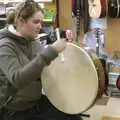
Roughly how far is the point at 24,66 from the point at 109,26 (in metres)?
1.53

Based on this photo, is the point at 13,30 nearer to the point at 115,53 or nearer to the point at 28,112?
the point at 28,112

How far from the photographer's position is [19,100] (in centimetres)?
179

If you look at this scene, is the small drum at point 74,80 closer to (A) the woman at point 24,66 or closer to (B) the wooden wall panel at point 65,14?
(A) the woman at point 24,66

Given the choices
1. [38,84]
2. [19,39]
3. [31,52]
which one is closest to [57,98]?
[38,84]

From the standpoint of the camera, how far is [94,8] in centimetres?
275

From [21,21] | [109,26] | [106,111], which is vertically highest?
[21,21]

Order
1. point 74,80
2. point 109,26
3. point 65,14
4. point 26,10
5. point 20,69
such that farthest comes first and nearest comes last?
point 65,14
point 109,26
point 74,80
point 26,10
point 20,69

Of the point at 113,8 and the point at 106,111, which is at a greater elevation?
the point at 113,8

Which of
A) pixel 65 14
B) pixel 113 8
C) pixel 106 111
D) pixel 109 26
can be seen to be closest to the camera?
pixel 106 111

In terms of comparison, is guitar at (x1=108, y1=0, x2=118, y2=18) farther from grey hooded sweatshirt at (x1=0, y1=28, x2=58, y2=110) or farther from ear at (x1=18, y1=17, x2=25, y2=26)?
ear at (x1=18, y1=17, x2=25, y2=26)

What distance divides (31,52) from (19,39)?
5.6 inches

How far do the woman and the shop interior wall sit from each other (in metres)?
1.17

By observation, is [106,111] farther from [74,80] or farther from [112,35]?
[112,35]

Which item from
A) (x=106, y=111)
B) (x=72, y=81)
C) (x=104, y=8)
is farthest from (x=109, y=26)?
(x=72, y=81)
